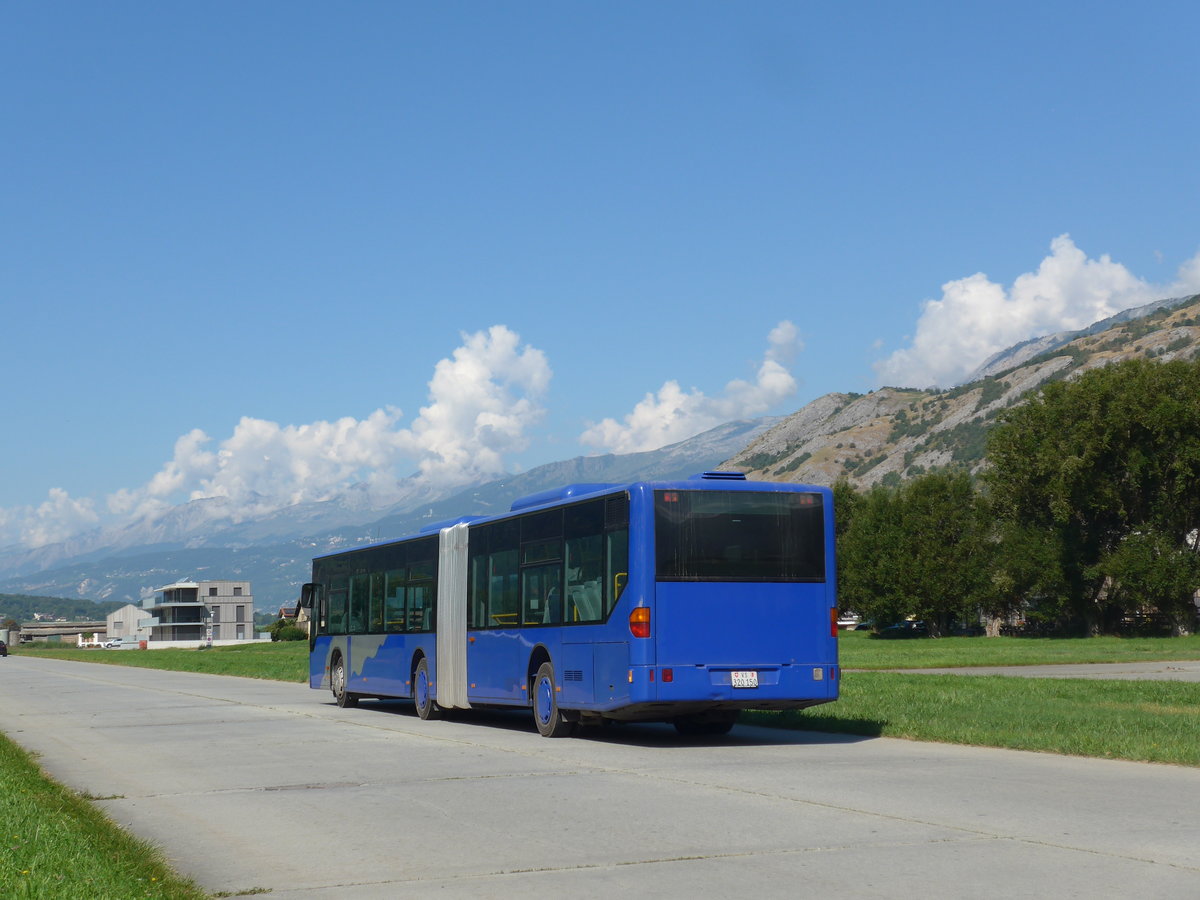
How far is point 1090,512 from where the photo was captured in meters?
69.1

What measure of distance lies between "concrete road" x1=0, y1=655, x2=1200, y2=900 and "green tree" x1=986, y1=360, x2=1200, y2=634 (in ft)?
167

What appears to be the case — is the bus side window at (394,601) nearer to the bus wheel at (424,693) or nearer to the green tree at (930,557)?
the bus wheel at (424,693)

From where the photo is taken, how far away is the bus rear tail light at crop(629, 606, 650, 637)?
52.2 ft

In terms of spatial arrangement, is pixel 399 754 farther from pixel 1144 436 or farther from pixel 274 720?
pixel 1144 436

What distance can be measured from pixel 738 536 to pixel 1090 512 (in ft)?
187

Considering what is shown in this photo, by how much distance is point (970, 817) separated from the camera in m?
9.80

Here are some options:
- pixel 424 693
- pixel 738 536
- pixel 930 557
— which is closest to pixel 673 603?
pixel 738 536

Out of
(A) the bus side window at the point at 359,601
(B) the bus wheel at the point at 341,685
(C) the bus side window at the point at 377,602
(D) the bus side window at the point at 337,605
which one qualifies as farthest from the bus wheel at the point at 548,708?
(D) the bus side window at the point at 337,605

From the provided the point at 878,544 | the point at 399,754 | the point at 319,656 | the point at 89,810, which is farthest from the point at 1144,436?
the point at 89,810

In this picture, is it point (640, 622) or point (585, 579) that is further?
point (585, 579)

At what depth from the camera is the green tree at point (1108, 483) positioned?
63969mm

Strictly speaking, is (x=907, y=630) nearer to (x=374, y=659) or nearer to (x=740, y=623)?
(x=374, y=659)

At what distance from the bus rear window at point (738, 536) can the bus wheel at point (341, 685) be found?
39.7 ft

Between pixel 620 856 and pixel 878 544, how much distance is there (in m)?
76.8
